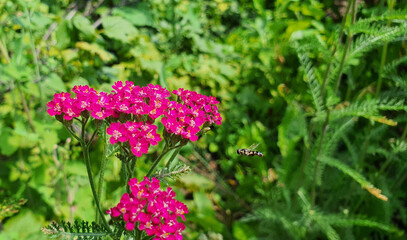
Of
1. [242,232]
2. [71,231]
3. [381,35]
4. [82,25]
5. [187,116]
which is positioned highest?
[381,35]

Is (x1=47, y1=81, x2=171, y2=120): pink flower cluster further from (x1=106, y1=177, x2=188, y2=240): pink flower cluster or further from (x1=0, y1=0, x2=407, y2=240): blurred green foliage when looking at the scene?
(x1=0, y1=0, x2=407, y2=240): blurred green foliage

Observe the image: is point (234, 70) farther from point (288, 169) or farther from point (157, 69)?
point (288, 169)

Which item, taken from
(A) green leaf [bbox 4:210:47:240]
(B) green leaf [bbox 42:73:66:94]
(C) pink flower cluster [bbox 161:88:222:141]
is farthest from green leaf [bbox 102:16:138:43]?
(C) pink flower cluster [bbox 161:88:222:141]

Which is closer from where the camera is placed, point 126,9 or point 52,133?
point 52,133

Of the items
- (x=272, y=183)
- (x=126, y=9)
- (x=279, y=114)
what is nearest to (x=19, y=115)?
(x=126, y=9)

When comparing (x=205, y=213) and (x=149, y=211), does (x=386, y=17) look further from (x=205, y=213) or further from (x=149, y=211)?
(x=205, y=213)

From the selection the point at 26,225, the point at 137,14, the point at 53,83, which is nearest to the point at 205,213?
the point at 26,225
